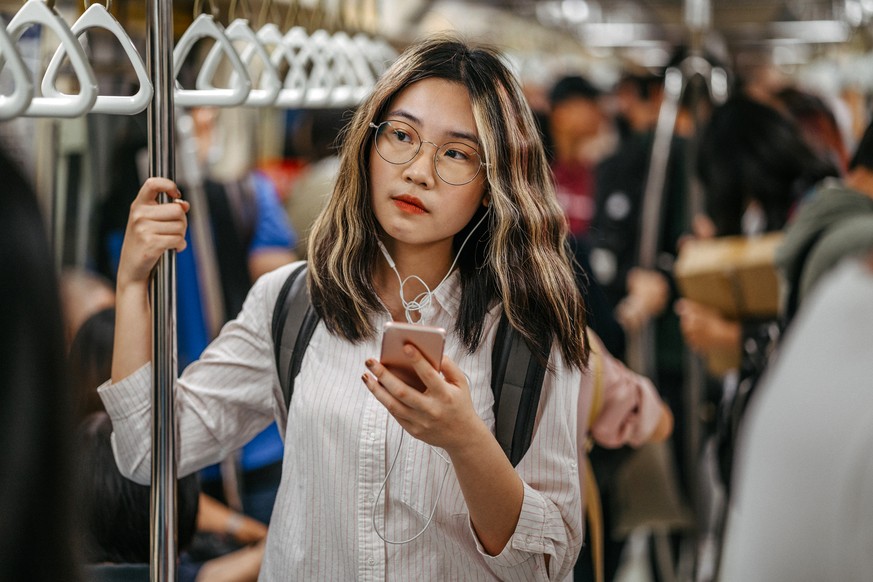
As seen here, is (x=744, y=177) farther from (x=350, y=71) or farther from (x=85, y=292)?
(x=85, y=292)

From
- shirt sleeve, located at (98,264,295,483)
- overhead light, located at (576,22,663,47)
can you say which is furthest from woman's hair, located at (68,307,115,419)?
overhead light, located at (576,22,663,47)

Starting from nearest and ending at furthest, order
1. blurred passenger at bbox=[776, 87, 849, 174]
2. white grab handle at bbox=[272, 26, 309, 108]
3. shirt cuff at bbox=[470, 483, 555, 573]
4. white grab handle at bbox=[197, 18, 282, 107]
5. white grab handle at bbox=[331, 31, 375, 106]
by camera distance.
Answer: shirt cuff at bbox=[470, 483, 555, 573] → white grab handle at bbox=[197, 18, 282, 107] → white grab handle at bbox=[272, 26, 309, 108] → white grab handle at bbox=[331, 31, 375, 106] → blurred passenger at bbox=[776, 87, 849, 174]

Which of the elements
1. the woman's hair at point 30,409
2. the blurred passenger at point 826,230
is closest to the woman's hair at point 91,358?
the woman's hair at point 30,409

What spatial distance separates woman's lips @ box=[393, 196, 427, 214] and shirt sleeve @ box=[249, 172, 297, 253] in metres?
1.81

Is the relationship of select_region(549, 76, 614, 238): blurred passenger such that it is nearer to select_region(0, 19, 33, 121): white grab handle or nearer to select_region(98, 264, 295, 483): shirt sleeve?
select_region(98, 264, 295, 483): shirt sleeve

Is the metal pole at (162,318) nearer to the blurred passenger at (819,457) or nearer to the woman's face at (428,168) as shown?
the woman's face at (428,168)

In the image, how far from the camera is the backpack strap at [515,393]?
1.65 metres

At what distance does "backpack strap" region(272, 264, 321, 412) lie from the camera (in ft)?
5.69

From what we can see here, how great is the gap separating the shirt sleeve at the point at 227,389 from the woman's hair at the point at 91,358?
0.39 metres

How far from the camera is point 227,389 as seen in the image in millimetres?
1777

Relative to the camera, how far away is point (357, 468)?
1638 millimetres

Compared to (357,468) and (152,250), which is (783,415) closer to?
(357,468)

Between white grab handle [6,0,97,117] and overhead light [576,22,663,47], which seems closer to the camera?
white grab handle [6,0,97,117]

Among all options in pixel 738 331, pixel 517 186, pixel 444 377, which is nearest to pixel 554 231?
pixel 517 186
